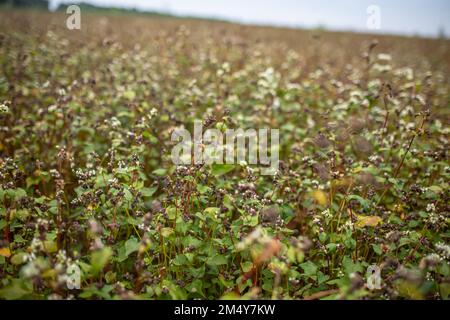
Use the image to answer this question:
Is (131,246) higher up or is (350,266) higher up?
(131,246)

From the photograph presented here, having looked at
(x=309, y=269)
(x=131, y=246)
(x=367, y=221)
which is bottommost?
(x=309, y=269)

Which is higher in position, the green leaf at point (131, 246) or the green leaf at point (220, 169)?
the green leaf at point (220, 169)

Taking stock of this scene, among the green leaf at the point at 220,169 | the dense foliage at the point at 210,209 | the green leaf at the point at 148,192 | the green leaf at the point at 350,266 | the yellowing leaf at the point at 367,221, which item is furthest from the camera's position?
the green leaf at the point at 220,169

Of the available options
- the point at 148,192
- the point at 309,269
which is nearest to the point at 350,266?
the point at 309,269

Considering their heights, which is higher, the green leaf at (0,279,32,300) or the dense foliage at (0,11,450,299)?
the dense foliage at (0,11,450,299)

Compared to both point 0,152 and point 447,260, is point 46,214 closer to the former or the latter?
point 0,152

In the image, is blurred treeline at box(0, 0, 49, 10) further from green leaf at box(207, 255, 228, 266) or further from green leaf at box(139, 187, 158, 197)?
green leaf at box(207, 255, 228, 266)

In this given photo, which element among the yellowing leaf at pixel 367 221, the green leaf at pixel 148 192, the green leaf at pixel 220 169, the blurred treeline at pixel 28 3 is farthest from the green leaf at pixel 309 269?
the blurred treeline at pixel 28 3

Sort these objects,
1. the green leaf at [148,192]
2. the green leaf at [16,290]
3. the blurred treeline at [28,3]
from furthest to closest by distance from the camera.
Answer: the blurred treeline at [28,3] < the green leaf at [148,192] < the green leaf at [16,290]

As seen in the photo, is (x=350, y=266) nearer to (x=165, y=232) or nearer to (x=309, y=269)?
(x=309, y=269)

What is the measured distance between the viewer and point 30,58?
6711 mm

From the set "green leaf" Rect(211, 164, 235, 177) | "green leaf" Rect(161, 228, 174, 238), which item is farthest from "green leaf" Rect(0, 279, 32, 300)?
"green leaf" Rect(211, 164, 235, 177)

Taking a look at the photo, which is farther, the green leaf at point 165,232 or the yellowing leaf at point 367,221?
the yellowing leaf at point 367,221

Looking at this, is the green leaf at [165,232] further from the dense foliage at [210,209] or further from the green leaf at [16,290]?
the green leaf at [16,290]
